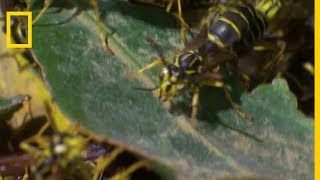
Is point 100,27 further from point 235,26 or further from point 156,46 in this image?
point 235,26

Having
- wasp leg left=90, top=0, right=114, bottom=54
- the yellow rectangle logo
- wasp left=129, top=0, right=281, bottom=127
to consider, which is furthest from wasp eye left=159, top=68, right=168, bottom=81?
the yellow rectangle logo

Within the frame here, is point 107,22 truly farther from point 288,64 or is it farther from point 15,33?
point 288,64

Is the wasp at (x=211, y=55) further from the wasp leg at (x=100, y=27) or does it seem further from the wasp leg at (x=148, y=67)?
the wasp leg at (x=100, y=27)

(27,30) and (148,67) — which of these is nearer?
(148,67)

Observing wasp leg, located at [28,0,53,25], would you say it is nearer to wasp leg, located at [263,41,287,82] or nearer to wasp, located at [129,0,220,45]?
wasp, located at [129,0,220,45]

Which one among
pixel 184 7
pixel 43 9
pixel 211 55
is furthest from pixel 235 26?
pixel 43 9

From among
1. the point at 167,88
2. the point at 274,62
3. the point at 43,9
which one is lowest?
the point at 274,62

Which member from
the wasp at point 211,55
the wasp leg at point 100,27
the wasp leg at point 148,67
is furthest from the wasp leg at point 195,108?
the wasp leg at point 100,27
